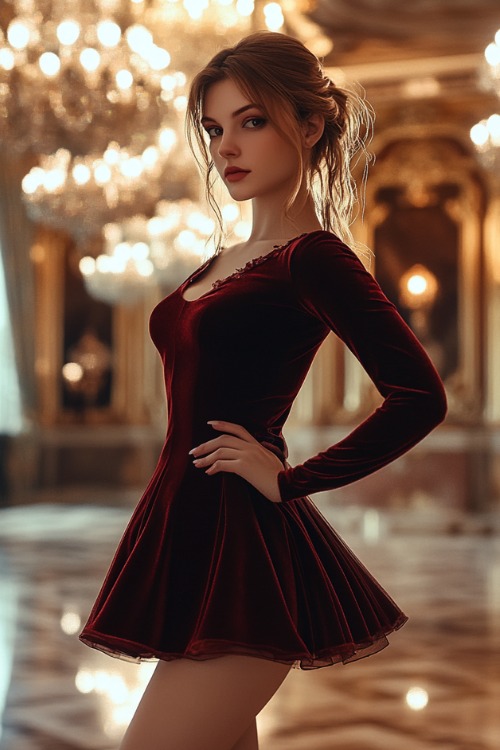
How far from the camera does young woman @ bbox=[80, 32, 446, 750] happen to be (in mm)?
1466

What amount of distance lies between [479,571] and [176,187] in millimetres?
4467

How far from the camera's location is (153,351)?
14.3 meters

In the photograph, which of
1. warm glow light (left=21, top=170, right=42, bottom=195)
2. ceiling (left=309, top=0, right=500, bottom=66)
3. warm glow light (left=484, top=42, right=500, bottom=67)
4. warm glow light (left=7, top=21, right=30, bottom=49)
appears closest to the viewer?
warm glow light (left=7, top=21, right=30, bottom=49)

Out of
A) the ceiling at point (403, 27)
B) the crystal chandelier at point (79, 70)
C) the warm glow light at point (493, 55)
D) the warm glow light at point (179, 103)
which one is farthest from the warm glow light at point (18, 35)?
the ceiling at point (403, 27)

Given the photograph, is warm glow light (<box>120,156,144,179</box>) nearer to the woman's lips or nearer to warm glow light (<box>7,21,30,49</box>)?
warm glow light (<box>7,21,30,49</box>)

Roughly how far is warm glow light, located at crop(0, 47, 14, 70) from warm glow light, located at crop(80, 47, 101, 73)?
1.59 ft

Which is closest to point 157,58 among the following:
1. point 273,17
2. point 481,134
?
point 273,17

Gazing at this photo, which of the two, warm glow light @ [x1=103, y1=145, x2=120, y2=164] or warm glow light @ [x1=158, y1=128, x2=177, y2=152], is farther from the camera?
warm glow light @ [x1=158, y1=128, x2=177, y2=152]

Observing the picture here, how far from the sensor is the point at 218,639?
144cm

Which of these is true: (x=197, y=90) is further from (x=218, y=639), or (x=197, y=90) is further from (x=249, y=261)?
(x=218, y=639)

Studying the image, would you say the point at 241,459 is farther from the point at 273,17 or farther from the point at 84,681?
the point at 273,17

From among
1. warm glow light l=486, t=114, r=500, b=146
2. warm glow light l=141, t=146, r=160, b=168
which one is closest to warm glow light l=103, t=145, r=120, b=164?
warm glow light l=141, t=146, r=160, b=168

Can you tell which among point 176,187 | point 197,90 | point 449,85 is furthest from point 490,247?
point 197,90

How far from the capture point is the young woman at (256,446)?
4.81 feet
